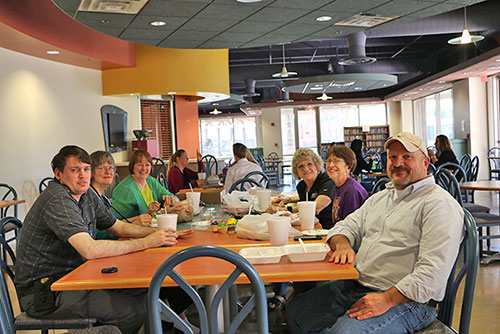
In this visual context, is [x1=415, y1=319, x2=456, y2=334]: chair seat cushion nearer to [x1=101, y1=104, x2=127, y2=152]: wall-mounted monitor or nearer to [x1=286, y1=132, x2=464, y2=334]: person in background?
[x1=286, y1=132, x2=464, y2=334]: person in background

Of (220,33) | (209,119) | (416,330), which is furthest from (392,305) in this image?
(209,119)

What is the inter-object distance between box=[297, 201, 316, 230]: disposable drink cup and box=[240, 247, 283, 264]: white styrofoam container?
55cm

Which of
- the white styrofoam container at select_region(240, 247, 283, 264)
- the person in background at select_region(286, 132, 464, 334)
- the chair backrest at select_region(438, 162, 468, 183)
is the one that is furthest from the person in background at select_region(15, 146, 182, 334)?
the chair backrest at select_region(438, 162, 468, 183)

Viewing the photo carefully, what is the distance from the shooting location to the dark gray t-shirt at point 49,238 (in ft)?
7.09

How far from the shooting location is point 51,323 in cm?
210

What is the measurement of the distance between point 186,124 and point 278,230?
33.3 feet

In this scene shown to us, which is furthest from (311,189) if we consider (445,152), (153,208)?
(445,152)

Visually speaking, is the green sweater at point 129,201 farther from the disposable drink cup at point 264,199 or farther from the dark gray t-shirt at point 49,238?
the dark gray t-shirt at point 49,238

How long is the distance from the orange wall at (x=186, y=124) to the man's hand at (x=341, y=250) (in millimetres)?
9964

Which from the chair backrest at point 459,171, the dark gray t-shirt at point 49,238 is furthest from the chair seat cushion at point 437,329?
the chair backrest at point 459,171

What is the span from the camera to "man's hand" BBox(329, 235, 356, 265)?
6.22ft

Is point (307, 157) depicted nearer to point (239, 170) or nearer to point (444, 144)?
point (239, 170)

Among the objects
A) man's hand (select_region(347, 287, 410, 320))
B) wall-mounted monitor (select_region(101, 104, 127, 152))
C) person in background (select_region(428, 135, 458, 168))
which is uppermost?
wall-mounted monitor (select_region(101, 104, 127, 152))

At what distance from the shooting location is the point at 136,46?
889cm
